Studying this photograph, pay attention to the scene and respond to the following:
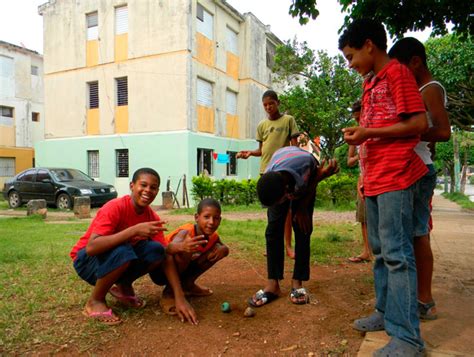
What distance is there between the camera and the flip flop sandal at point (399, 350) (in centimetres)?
187

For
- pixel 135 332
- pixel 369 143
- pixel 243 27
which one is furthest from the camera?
pixel 243 27

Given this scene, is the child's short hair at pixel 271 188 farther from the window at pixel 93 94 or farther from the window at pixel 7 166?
the window at pixel 7 166

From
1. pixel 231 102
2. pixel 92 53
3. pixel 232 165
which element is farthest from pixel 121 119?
pixel 232 165

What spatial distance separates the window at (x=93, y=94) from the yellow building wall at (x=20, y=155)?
8812mm

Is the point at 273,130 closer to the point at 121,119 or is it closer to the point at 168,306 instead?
the point at 168,306

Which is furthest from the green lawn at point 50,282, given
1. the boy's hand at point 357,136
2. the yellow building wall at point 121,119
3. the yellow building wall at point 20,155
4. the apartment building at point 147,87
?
the yellow building wall at point 20,155

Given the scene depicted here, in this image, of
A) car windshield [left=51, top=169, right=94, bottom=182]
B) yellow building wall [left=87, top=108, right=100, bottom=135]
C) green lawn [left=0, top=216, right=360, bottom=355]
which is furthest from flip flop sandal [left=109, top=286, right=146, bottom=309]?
yellow building wall [left=87, top=108, right=100, bottom=135]

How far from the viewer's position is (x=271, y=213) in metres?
3.00

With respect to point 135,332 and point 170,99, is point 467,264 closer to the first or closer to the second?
point 135,332

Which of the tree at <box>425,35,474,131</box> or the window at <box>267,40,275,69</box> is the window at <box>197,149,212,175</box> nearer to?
the window at <box>267,40,275,69</box>

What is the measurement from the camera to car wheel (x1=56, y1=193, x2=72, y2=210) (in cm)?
1166

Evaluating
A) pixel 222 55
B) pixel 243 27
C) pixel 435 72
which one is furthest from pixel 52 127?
pixel 435 72

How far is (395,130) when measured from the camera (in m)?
1.95

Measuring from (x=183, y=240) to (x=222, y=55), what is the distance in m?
15.0
